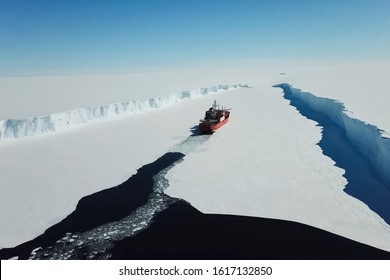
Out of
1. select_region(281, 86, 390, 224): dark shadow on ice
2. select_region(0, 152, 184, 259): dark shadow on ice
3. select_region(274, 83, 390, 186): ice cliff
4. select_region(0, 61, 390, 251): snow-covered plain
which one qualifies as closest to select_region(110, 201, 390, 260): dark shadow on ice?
select_region(0, 61, 390, 251): snow-covered plain

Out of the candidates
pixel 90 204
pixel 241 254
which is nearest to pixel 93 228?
pixel 90 204

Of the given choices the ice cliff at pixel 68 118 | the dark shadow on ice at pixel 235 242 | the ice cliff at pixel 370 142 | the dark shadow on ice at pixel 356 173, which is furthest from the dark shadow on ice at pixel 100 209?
the ice cliff at pixel 68 118

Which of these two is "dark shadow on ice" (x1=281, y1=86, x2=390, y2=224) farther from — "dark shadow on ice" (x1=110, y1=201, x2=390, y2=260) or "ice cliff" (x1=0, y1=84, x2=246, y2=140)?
"ice cliff" (x1=0, y1=84, x2=246, y2=140)

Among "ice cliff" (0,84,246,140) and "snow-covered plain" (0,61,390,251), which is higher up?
"ice cliff" (0,84,246,140)

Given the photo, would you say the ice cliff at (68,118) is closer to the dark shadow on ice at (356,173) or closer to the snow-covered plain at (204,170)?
the snow-covered plain at (204,170)

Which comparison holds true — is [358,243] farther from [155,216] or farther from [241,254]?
[155,216]
